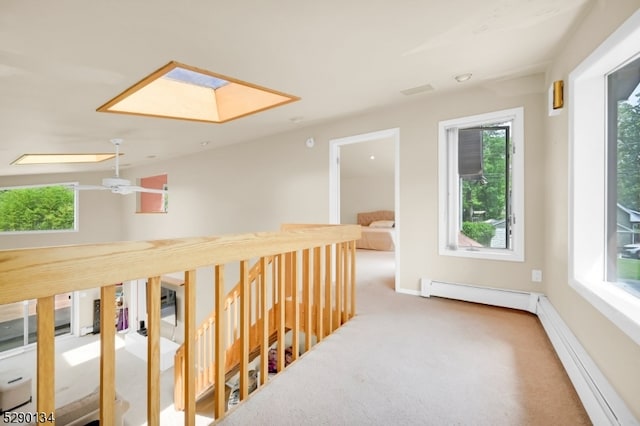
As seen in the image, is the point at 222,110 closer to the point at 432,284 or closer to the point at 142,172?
the point at 432,284

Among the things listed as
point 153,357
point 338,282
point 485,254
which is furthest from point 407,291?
point 153,357

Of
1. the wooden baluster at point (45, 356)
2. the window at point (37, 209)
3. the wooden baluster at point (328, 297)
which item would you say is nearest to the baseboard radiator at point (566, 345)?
the wooden baluster at point (328, 297)

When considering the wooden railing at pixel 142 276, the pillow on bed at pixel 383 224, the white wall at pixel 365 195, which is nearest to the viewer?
the wooden railing at pixel 142 276

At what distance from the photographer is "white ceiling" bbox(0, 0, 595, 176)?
1.78 meters

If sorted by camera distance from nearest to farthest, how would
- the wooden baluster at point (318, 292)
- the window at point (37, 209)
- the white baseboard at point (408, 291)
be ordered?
→ the wooden baluster at point (318, 292), the white baseboard at point (408, 291), the window at point (37, 209)

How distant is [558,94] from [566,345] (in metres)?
1.80

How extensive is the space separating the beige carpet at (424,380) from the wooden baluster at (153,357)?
0.38 metres

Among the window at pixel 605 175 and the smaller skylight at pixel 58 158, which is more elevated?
the smaller skylight at pixel 58 158

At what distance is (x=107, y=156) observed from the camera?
20.1 ft

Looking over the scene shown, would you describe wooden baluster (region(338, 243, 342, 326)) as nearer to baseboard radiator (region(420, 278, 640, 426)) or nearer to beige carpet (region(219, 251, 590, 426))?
beige carpet (region(219, 251, 590, 426))

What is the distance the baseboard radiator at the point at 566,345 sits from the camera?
54.5 inches

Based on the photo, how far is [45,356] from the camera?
87cm

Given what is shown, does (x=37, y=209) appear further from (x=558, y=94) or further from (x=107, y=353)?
(x=558, y=94)

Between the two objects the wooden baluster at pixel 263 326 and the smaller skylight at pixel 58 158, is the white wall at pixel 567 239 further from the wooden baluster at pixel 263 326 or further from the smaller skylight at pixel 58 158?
the smaller skylight at pixel 58 158
